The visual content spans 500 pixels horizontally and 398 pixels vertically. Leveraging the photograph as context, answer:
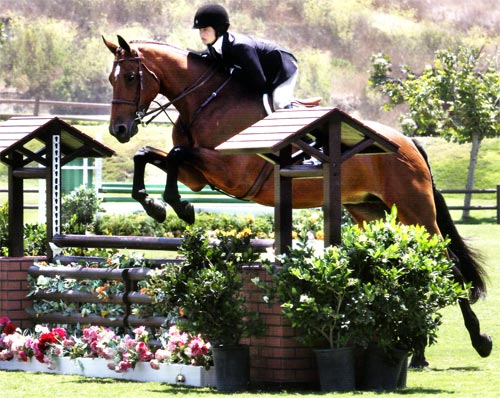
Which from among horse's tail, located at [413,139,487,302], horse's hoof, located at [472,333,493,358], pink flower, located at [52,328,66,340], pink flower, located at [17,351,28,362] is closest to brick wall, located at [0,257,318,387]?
pink flower, located at [52,328,66,340]

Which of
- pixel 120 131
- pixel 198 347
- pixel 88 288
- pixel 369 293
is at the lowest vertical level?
pixel 198 347

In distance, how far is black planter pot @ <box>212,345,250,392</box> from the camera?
7.00 metres

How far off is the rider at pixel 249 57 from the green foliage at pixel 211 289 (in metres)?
1.63

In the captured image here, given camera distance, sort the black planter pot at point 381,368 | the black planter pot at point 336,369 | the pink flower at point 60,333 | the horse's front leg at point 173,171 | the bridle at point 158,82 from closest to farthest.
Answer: the black planter pot at point 336,369 < the black planter pot at point 381,368 < the horse's front leg at point 173,171 < the pink flower at point 60,333 < the bridle at point 158,82

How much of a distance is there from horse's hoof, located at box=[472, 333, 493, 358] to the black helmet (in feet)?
9.47

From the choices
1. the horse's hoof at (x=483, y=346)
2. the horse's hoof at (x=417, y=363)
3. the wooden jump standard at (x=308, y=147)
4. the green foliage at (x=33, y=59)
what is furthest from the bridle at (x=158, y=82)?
the green foliage at (x=33, y=59)

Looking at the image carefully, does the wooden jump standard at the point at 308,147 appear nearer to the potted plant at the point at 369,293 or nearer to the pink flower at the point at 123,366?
the potted plant at the point at 369,293

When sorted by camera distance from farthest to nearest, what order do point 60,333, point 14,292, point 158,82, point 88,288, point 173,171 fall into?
point 14,292 < point 158,82 < point 88,288 < point 60,333 < point 173,171

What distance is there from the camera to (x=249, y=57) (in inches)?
329

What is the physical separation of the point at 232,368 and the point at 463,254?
3006 millimetres

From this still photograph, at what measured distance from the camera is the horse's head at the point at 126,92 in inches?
326

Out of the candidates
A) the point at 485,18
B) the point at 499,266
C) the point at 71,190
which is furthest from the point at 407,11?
the point at 499,266

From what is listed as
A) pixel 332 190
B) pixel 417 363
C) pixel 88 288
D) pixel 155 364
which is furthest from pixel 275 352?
pixel 88 288

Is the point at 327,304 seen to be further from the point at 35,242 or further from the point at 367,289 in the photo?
the point at 35,242
